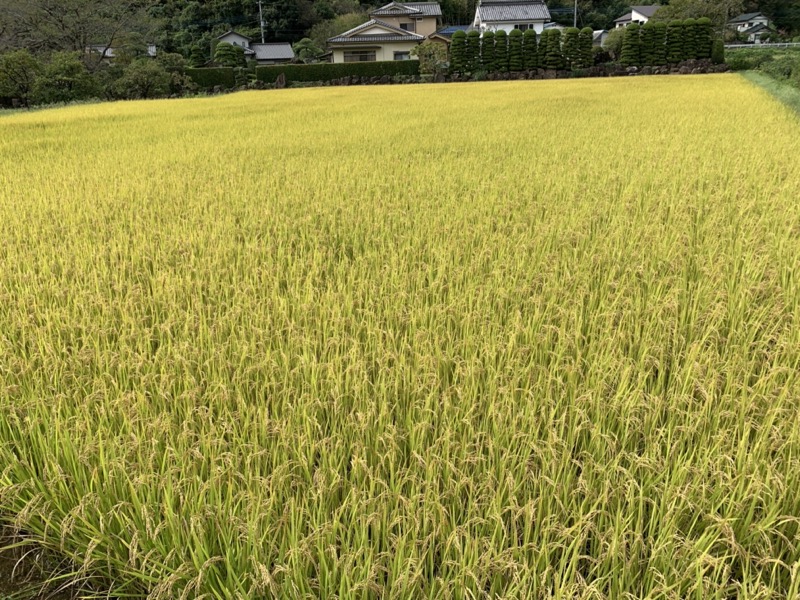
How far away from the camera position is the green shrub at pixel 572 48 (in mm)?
23467

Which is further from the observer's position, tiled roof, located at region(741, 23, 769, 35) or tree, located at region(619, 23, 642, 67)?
tiled roof, located at region(741, 23, 769, 35)

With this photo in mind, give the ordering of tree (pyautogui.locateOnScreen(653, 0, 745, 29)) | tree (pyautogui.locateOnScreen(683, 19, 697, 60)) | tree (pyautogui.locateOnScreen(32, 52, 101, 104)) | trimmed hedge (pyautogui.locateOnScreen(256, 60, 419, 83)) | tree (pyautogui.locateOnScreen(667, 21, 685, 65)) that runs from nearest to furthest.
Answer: tree (pyautogui.locateOnScreen(32, 52, 101, 104)) → tree (pyautogui.locateOnScreen(683, 19, 697, 60)) → tree (pyautogui.locateOnScreen(667, 21, 685, 65)) → trimmed hedge (pyautogui.locateOnScreen(256, 60, 419, 83)) → tree (pyautogui.locateOnScreen(653, 0, 745, 29))

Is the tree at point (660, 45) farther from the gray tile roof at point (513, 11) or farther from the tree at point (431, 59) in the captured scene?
the gray tile roof at point (513, 11)

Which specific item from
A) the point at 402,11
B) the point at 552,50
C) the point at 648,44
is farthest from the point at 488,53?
the point at 402,11

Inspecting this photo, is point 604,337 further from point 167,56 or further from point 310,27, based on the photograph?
point 310,27

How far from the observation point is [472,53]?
24.4 metres

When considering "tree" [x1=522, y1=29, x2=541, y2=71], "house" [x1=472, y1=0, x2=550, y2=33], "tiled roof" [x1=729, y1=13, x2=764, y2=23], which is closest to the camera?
"tree" [x1=522, y1=29, x2=541, y2=71]

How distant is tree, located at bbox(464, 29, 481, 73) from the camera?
24.3m

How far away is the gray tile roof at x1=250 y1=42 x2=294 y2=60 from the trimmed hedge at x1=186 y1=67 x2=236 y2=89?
12.8 m

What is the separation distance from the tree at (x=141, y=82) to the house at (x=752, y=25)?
113 ft

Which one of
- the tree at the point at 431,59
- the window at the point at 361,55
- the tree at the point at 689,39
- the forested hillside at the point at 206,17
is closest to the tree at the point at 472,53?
the tree at the point at 431,59

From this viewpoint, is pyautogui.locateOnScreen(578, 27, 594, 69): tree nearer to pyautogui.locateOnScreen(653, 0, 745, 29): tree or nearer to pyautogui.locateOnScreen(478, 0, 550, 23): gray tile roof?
pyautogui.locateOnScreen(653, 0, 745, 29): tree

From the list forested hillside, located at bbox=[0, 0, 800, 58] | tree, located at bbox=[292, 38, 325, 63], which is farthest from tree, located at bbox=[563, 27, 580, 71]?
tree, located at bbox=[292, 38, 325, 63]

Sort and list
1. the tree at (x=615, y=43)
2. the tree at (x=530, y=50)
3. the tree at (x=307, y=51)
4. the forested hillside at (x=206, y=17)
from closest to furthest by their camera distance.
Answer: the forested hillside at (x=206, y=17) < the tree at (x=530, y=50) < the tree at (x=615, y=43) < the tree at (x=307, y=51)
